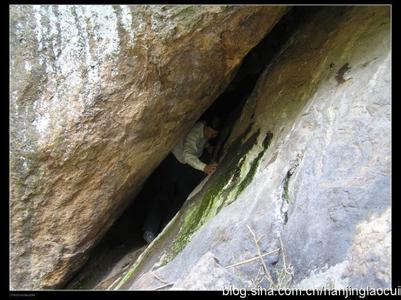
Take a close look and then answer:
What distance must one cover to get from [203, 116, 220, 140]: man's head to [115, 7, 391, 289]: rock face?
755mm

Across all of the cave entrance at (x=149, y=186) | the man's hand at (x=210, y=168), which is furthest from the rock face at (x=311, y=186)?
the cave entrance at (x=149, y=186)

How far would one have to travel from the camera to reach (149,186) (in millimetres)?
5020

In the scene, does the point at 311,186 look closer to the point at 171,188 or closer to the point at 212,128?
the point at 212,128

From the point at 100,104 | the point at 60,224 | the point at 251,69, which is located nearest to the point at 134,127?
the point at 100,104

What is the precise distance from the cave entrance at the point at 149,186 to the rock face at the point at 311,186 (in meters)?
0.50

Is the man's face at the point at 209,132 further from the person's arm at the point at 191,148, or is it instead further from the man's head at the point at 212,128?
the person's arm at the point at 191,148

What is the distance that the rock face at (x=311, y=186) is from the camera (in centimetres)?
210

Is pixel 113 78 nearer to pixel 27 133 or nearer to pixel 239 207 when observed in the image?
pixel 27 133

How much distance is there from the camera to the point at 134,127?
3266 mm

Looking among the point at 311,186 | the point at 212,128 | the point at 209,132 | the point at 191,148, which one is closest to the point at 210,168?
the point at 191,148

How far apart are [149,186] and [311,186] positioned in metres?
3.01

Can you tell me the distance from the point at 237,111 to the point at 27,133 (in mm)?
2555

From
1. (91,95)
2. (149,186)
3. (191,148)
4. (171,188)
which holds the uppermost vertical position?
(91,95)

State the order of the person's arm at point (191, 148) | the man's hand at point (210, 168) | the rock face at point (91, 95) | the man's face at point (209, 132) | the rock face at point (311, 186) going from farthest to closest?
the man's face at point (209, 132)
the person's arm at point (191, 148)
the man's hand at point (210, 168)
the rock face at point (91, 95)
the rock face at point (311, 186)
